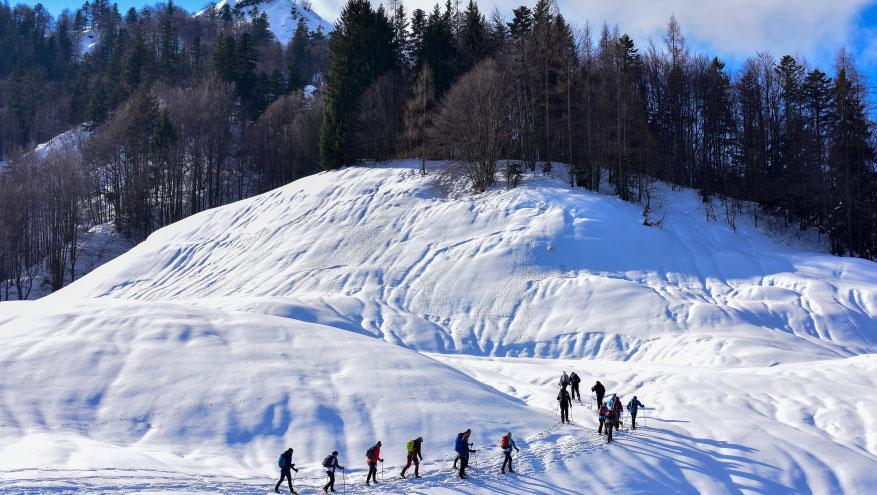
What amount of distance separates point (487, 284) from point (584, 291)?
15.9ft

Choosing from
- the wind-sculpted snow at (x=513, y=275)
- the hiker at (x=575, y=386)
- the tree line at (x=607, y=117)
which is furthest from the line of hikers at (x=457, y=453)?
the tree line at (x=607, y=117)

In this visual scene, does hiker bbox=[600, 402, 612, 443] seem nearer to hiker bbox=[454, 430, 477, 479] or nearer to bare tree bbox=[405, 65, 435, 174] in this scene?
hiker bbox=[454, 430, 477, 479]

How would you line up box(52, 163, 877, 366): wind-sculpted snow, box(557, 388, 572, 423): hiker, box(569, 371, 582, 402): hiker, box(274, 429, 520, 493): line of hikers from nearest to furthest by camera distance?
1. box(274, 429, 520, 493): line of hikers
2. box(557, 388, 572, 423): hiker
3. box(569, 371, 582, 402): hiker
4. box(52, 163, 877, 366): wind-sculpted snow

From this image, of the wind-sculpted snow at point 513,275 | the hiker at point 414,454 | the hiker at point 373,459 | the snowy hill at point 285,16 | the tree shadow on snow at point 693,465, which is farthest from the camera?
the snowy hill at point 285,16

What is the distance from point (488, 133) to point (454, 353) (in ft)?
61.4

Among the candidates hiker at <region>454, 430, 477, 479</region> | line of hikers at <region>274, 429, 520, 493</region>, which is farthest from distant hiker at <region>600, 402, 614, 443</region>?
hiker at <region>454, 430, 477, 479</region>

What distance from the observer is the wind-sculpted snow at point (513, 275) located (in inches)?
1050

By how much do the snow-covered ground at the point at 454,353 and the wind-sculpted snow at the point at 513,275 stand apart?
15 cm

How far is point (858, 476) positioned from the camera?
1420 cm

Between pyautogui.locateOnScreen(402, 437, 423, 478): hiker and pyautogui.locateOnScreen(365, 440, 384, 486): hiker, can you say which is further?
pyautogui.locateOnScreen(402, 437, 423, 478): hiker

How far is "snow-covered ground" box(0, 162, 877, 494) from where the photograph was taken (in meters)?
14.2

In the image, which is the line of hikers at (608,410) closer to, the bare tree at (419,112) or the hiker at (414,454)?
the hiker at (414,454)

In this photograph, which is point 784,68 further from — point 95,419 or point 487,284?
point 95,419

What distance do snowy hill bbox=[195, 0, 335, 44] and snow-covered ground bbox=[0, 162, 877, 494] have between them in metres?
126
